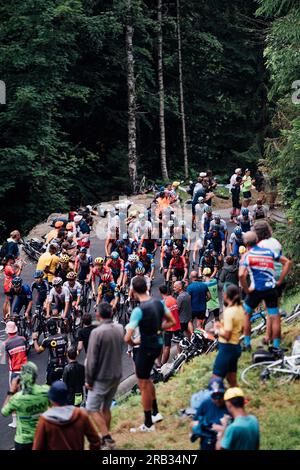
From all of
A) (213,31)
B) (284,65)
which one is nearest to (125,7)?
(213,31)

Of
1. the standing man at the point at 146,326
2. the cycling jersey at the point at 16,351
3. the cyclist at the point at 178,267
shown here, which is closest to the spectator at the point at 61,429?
the standing man at the point at 146,326

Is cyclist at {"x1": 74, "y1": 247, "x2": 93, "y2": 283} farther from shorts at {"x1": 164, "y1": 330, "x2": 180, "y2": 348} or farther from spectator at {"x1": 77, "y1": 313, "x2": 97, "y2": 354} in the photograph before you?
spectator at {"x1": 77, "y1": 313, "x2": 97, "y2": 354}

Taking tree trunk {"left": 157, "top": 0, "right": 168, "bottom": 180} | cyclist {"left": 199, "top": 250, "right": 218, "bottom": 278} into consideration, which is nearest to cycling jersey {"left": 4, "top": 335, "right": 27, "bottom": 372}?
cyclist {"left": 199, "top": 250, "right": 218, "bottom": 278}

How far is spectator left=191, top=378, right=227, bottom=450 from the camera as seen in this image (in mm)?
9867

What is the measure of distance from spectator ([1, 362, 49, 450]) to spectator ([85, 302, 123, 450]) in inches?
27.9

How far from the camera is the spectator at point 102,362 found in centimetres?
1087

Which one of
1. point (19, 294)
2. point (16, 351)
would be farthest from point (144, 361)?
point (19, 294)

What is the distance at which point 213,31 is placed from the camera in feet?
156

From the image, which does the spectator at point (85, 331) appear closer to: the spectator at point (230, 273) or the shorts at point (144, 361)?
the shorts at point (144, 361)

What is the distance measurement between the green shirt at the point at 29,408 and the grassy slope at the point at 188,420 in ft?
5.26

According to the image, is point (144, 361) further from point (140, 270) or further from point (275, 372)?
point (140, 270)

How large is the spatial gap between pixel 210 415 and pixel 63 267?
13.1 m

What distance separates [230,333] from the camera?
11508mm

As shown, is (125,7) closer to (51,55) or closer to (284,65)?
(51,55)
